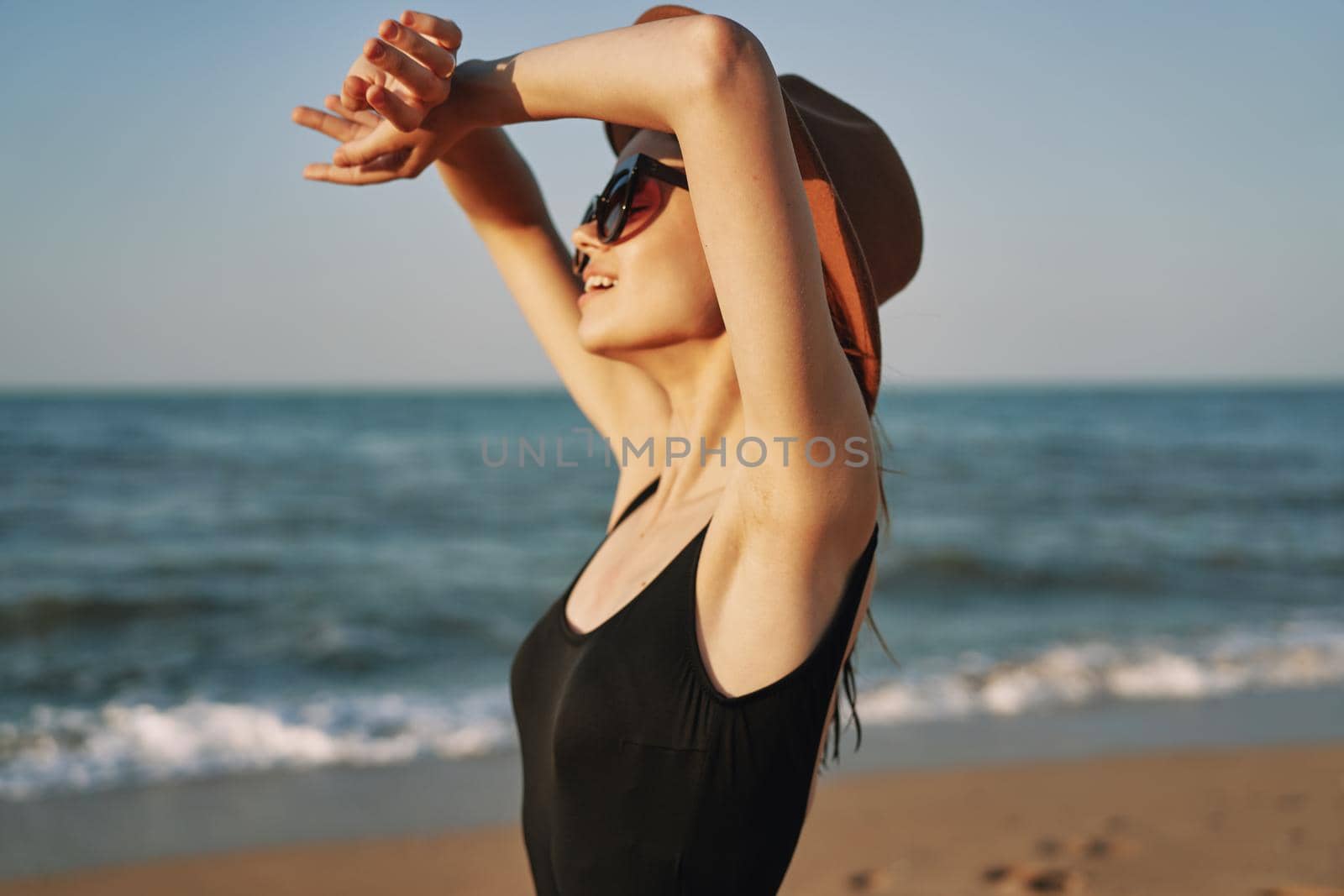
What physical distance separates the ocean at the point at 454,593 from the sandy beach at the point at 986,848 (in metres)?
1.01

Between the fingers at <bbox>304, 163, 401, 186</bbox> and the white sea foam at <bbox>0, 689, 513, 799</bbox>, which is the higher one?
the fingers at <bbox>304, 163, 401, 186</bbox>

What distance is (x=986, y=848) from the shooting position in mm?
4852

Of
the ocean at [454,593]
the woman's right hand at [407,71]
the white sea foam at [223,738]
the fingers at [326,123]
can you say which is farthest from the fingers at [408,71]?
the white sea foam at [223,738]

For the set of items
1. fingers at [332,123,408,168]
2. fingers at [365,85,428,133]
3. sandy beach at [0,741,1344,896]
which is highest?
fingers at [365,85,428,133]

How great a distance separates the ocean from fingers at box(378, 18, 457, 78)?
0.90m

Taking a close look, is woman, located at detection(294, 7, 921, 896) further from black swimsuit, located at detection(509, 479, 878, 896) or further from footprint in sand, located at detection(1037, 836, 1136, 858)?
footprint in sand, located at detection(1037, 836, 1136, 858)

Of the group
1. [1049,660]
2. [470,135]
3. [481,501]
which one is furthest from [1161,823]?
[481,501]

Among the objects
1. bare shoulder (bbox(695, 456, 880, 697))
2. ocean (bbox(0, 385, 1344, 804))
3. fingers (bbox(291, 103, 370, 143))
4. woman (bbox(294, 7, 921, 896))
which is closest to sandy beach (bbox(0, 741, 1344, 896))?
ocean (bbox(0, 385, 1344, 804))

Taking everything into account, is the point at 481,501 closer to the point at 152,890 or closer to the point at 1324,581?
the point at 1324,581

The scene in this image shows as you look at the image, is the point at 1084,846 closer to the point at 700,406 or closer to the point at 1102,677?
the point at 1102,677

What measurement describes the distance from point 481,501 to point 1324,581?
1139 centimetres

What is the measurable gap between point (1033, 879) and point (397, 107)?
4214 millimetres

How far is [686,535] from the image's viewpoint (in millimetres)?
1677

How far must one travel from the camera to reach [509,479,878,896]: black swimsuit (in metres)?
1.48
